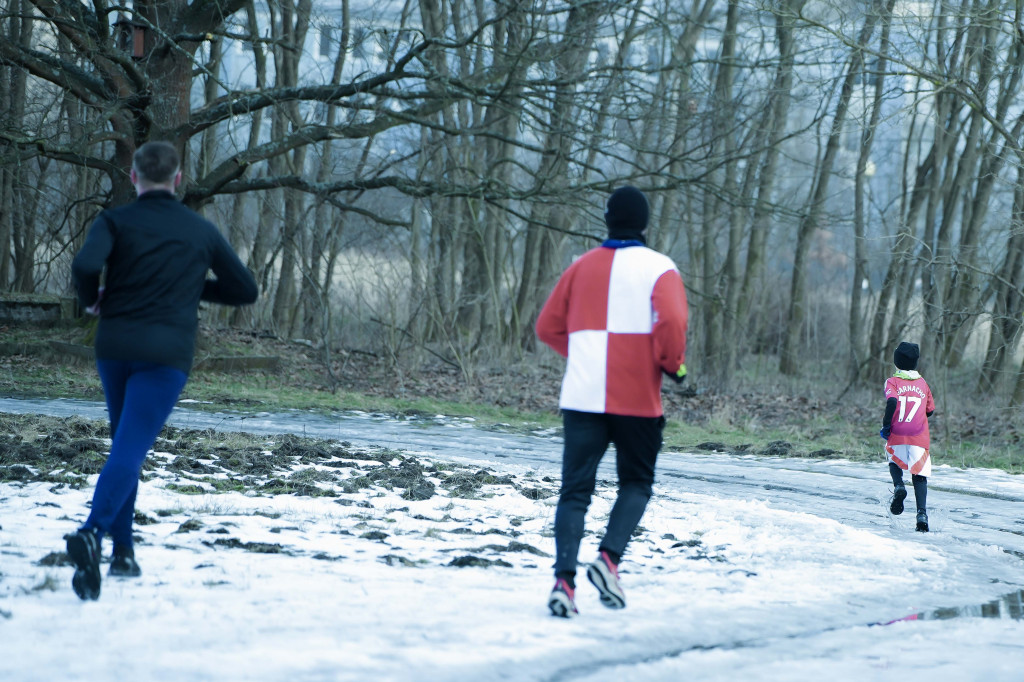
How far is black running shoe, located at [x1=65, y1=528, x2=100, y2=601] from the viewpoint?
4.57 m

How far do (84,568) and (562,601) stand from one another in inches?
76.2

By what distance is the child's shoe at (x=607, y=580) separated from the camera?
4.99 meters

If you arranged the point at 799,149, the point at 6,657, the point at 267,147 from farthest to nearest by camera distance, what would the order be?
the point at 799,149 → the point at 267,147 → the point at 6,657

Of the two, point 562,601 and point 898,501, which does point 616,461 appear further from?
point 898,501

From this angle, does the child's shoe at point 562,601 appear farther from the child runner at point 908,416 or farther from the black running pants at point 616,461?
the child runner at point 908,416

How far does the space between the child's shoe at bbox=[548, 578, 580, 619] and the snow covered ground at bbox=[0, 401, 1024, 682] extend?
0.06m

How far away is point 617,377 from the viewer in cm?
493

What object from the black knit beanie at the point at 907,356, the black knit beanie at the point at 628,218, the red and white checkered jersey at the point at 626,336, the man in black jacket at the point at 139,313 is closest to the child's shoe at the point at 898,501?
the black knit beanie at the point at 907,356

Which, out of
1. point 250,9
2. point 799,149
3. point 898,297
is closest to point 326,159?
point 250,9

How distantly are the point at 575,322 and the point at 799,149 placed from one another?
146 feet

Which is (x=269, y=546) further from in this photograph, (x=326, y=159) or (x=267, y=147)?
(x=326, y=159)

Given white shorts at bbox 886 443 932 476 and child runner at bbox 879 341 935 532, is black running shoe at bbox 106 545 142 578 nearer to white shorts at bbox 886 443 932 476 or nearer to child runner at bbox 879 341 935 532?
child runner at bbox 879 341 935 532

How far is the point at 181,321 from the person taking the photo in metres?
4.92

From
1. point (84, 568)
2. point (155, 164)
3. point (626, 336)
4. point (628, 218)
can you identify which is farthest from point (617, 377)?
point (84, 568)
